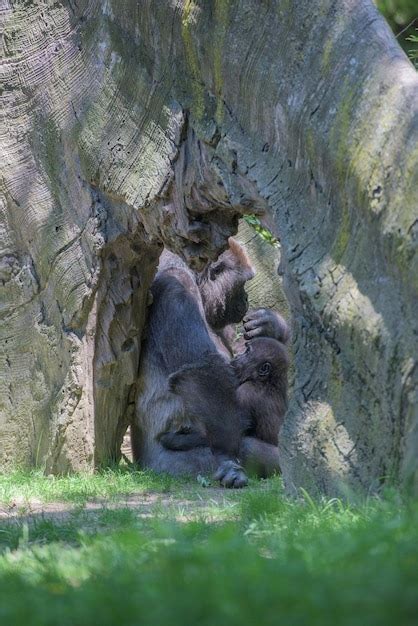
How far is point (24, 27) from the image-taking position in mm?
6180

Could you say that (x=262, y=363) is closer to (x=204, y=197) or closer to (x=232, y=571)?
(x=204, y=197)

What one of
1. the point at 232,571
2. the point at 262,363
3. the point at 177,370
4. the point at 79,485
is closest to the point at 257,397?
the point at 262,363

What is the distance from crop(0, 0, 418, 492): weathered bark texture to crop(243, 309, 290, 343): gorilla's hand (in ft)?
2.52

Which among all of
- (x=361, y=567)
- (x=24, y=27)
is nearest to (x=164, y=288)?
(x=24, y=27)

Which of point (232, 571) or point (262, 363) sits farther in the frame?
point (262, 363)

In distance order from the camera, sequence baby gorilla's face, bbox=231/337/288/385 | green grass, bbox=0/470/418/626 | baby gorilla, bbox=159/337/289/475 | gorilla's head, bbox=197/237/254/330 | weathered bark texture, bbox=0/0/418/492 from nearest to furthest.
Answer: green grass, bbox=0/470/418/626
weathered bark texture, bbox=0/0/418/492
baby gorilla, bbox=159/337/289/475
baby gorilla's face, bbox=231/337/288/385
gorilla's head, bbox=197/237/254/330

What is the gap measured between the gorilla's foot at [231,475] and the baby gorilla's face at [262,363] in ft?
2.96

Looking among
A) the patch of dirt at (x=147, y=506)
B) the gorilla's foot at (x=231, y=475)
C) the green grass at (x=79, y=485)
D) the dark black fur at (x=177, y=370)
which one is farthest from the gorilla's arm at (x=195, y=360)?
the patch of dirt at (x=147, y=506)

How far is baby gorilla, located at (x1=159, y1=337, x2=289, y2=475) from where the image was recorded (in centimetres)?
671

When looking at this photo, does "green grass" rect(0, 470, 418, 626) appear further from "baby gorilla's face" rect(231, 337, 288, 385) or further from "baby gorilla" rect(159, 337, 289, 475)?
"baby gorilla's face" rect(231, 337, 288, 385)

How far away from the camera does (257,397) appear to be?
22.2ft

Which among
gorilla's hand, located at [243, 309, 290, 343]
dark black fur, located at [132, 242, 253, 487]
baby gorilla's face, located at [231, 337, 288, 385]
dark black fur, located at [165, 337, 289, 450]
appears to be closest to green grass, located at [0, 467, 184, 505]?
dark black fur, located at [132, 242, 253, 487]

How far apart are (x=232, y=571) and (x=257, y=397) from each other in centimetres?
Answer: 473

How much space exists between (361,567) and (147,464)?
16.3ft
